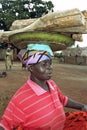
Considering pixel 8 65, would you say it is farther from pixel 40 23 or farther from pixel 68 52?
pixel 40 23

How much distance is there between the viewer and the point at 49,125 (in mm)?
3258

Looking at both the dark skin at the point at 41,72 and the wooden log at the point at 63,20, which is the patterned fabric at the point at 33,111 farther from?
the wooden log at the point at 63,20

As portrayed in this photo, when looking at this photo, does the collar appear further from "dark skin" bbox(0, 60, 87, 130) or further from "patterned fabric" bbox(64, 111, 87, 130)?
"patterned fabric" bbox(64, 111, 87, 130)

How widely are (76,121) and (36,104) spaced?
0.61 metres

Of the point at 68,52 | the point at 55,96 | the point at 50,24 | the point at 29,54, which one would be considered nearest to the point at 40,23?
the point at 50,24

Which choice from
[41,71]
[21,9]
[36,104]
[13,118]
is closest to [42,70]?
[41,71]

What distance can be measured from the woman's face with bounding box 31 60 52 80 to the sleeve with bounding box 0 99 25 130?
37 centimetres

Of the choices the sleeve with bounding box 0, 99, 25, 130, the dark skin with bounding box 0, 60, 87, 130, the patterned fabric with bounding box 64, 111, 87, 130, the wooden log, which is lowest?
the patterned fabric with bounding box 64, 111, 87, 130

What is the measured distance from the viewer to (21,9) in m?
39.7

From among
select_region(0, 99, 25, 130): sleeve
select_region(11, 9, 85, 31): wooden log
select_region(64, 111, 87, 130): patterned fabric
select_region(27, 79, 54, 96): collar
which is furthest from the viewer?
select_region(64, 111, 87, 130): patterned fabric

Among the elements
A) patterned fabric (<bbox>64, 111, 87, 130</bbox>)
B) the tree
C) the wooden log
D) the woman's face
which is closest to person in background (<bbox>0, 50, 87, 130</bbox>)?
the woman's face

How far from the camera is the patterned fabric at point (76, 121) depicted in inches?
139

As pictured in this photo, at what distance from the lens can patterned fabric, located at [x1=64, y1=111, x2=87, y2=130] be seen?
3529 millimetres

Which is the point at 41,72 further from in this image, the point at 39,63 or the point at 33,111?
the point at 33,111
